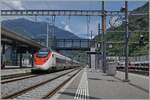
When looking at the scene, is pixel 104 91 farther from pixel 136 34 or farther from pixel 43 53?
pixel 136 34

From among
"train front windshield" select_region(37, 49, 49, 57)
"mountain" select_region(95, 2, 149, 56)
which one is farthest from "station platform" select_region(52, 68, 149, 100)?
"mountain" select_region(95, 2, 149, 56)

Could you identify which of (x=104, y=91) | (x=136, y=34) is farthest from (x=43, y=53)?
(x=104, y=91)

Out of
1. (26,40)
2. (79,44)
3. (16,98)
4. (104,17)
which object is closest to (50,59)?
(104,17)

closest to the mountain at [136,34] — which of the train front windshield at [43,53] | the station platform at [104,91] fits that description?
the train front windshield at [43,53]

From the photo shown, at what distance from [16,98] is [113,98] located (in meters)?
3.85

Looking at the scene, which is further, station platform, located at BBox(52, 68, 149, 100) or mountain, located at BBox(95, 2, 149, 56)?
mountain, located at BBox(95, 2, 149, 56)

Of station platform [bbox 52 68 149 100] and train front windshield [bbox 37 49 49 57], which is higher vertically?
train front windshield [bbox 37 49 49 57]

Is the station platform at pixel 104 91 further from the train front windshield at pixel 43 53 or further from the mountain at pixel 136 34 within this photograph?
the mountain at pixel 136 34

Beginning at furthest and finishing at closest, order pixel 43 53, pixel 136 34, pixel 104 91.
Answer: pixel 136 34, pixel 43 53, pixel 104 91

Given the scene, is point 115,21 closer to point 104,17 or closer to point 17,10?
point 104,17

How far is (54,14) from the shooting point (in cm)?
5022

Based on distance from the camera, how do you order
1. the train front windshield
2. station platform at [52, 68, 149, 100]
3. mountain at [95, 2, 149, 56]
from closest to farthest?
station platform at [52, 68, 149, 100] < the train front windshield < mountain at [95, 2, 149, 56]

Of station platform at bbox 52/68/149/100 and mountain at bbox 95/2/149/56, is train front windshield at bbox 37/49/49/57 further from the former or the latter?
station platform at bbox 52/68/149/100

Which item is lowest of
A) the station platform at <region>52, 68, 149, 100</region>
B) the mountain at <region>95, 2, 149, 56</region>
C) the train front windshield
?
the station platform at <region>52, 68, 149, 100</region>
